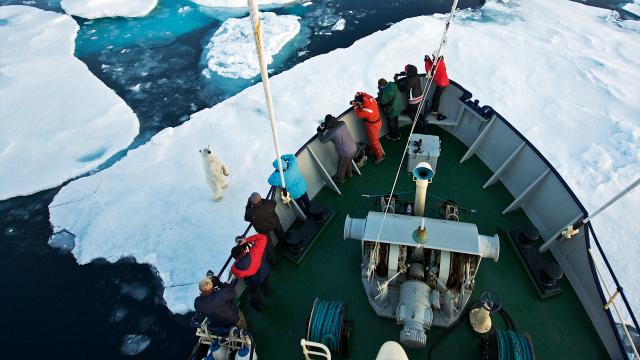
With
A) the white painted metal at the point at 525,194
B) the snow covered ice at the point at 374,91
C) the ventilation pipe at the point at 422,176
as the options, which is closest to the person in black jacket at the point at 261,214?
the ventilation pipe at the point at 422,176

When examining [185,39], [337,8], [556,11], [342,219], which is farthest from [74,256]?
[556,11]

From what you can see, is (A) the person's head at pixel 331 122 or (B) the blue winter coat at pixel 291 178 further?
(A) the person's head at pixel 331 122

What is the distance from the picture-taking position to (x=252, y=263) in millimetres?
4641

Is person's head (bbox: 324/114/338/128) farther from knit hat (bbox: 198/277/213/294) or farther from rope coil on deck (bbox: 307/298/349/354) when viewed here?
knit hat (bbox: 198/277/213/294)

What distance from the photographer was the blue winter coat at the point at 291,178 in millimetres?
5594

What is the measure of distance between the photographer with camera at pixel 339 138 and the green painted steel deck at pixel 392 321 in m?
0.51

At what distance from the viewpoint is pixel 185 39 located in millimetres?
16391

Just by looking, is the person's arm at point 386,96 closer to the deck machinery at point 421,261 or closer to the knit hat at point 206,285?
the deck machinery at point 421,261

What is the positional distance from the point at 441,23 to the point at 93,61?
14115 mm

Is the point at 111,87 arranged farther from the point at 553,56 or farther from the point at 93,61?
the point at 553,56

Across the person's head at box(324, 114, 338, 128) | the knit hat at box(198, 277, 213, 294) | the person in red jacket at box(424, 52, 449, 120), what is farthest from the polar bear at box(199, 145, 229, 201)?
the person in red jacket at box(424, 52, 449, 120)

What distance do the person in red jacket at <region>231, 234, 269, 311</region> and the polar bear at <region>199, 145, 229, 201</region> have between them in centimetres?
377

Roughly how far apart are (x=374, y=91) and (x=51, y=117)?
10.5 m

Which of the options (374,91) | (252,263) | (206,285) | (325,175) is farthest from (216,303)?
(374,91)
